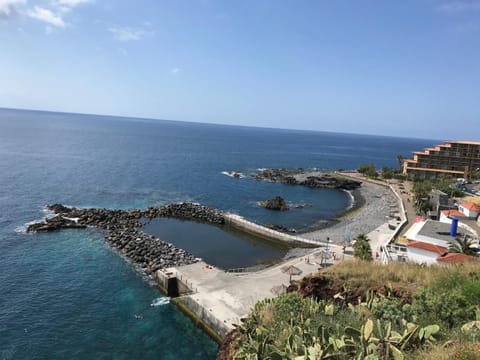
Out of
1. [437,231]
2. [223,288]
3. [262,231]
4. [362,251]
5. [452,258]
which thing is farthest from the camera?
[262,231]

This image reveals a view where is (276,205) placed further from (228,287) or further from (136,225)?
(228,287)

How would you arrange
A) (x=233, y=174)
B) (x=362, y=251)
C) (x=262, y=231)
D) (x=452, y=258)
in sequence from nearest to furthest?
(x=452, y=258), (x=362, y=251), (x=262, y=231), (x=233, y=174)

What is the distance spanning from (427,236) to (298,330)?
26.1 metres

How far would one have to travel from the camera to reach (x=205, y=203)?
62.4 metres

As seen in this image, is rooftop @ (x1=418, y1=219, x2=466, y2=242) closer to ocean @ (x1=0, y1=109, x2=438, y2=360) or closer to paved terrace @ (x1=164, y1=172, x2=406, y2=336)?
paved terrace @ (x1=164, y1=172, x2=406, y2=336)

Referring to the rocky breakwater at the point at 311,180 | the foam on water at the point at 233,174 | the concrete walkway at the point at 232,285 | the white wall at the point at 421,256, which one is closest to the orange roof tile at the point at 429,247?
the white wall at the point at 421,256

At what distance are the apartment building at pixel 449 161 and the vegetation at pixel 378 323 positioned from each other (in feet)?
272

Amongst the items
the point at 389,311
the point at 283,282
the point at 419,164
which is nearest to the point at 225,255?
the point at 283,282

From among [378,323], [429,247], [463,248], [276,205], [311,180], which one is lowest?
[276,205]

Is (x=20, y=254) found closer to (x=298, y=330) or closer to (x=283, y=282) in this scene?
(x=283, y=282)

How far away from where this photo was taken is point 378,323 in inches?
395

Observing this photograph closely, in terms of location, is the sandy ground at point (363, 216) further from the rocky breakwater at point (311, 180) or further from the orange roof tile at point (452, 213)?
the orange roof tile at point (452, 213)

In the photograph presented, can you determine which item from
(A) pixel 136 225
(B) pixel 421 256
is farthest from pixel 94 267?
(B) pixel 421 256

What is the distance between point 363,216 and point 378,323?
49.2 m
